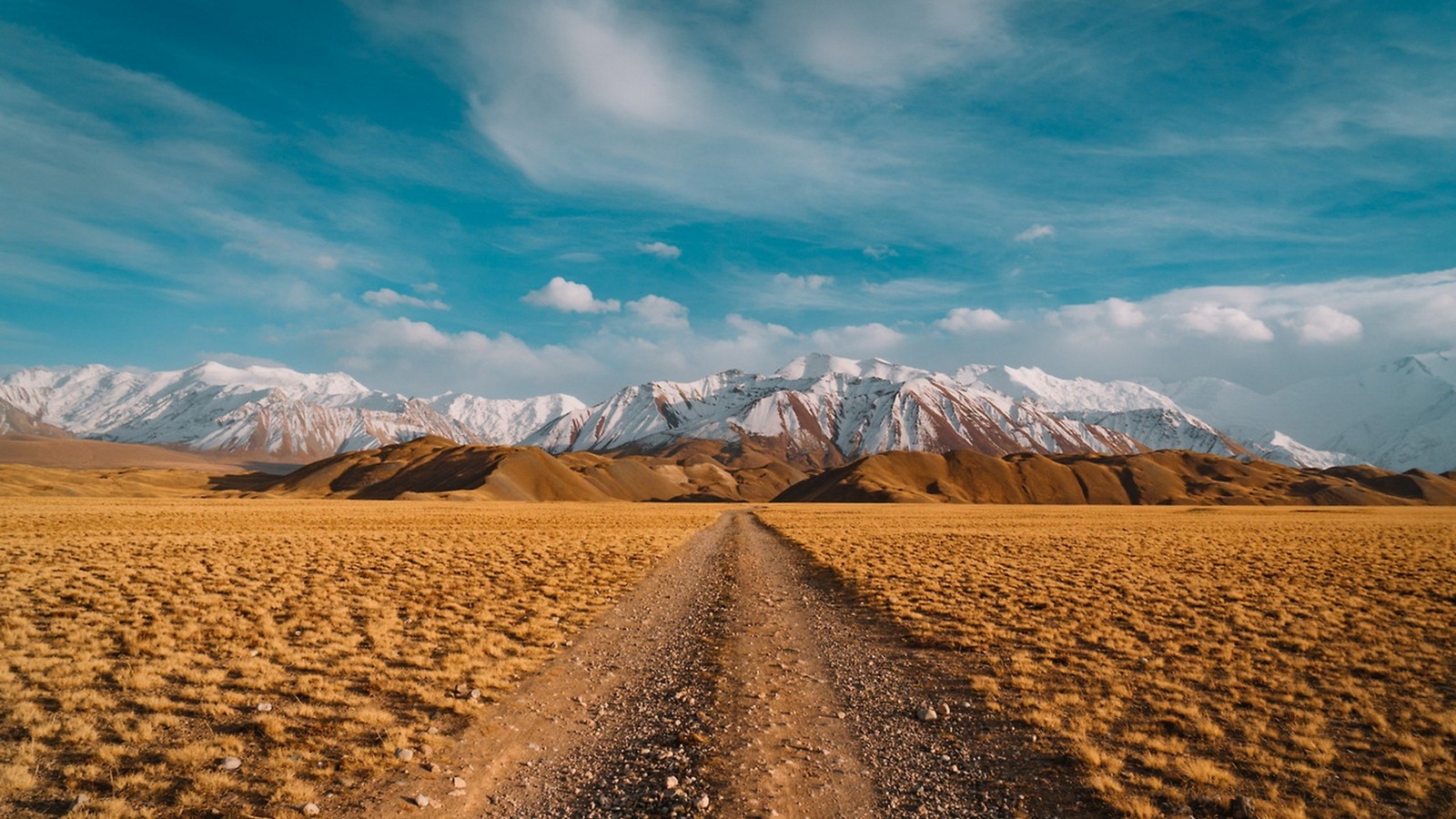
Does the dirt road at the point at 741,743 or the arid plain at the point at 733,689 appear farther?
the arid plain at the point at 733,689

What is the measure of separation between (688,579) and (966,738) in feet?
58.9

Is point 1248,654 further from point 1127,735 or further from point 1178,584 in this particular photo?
point 1178,584

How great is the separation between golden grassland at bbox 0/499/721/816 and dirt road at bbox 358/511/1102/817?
127 centimetres

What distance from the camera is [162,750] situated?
9.04 metres

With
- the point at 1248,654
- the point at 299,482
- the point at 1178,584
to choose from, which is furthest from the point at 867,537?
the point at 299,482

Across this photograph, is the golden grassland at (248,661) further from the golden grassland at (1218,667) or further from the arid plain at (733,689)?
the golden grassland at (1218,667)

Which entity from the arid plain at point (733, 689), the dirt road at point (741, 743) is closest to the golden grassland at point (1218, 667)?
the arid plain at point (733, 689)

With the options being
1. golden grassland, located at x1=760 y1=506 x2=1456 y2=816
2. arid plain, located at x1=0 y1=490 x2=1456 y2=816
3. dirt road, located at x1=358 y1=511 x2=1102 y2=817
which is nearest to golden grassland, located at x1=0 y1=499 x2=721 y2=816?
arid plain, located at x1=0 y1=490 x2=1456 y2=816

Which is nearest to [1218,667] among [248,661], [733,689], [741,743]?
[733,689]

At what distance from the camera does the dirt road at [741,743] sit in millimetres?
7945

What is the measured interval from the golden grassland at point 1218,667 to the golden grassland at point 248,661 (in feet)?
34.5

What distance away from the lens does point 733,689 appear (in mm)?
12289

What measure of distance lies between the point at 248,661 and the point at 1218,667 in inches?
843

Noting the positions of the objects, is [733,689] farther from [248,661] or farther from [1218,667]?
[1218,667]
